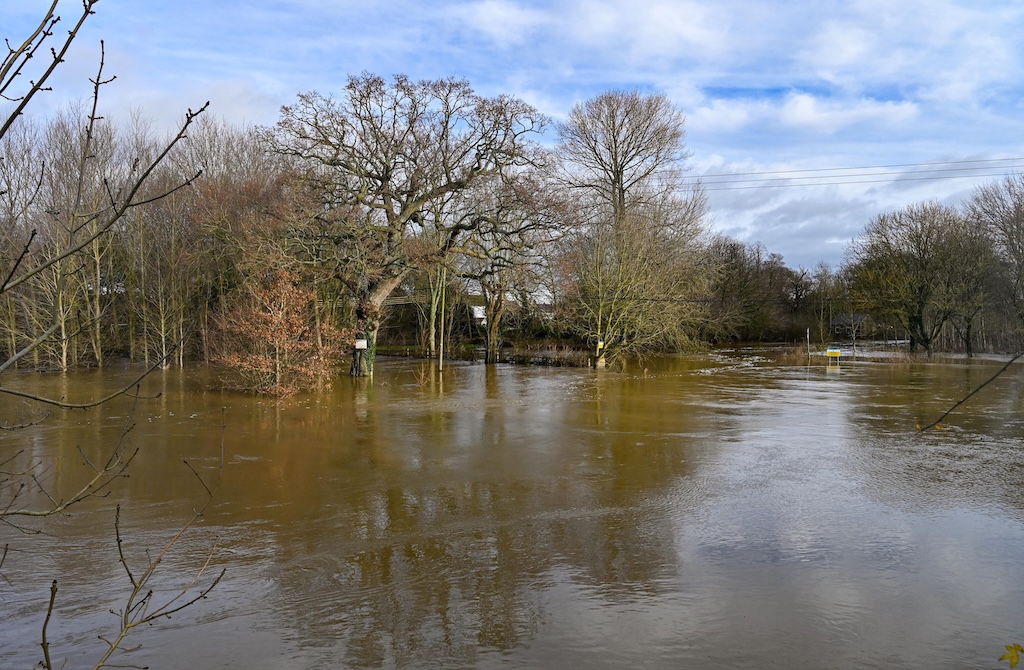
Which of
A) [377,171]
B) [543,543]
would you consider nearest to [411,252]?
[377,171]

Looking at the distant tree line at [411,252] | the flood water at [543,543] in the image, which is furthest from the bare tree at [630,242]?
the flood water at [543,543]

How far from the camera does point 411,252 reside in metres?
23.5

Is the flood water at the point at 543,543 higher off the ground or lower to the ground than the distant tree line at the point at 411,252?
lower

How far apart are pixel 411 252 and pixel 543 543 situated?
17.1 meters

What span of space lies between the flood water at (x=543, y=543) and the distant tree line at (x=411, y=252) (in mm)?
6566

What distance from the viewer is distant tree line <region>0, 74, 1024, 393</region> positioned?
21.8 metres

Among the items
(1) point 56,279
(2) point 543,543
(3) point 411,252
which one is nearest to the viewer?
(1) point 56,279

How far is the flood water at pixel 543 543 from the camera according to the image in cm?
529

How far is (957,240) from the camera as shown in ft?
116

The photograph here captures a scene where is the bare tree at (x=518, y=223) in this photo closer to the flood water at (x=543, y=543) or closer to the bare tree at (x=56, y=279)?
the flood water at (x=543, y=543)

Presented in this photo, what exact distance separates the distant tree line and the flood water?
6566 millimetres

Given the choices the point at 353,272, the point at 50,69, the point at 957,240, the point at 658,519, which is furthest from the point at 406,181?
the point at 957,240

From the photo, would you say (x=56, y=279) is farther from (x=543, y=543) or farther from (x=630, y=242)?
(x=630, y=242)

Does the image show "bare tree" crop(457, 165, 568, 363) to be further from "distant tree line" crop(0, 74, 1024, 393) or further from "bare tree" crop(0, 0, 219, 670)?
"bare tree" crop(0, 0, 219, 670)
